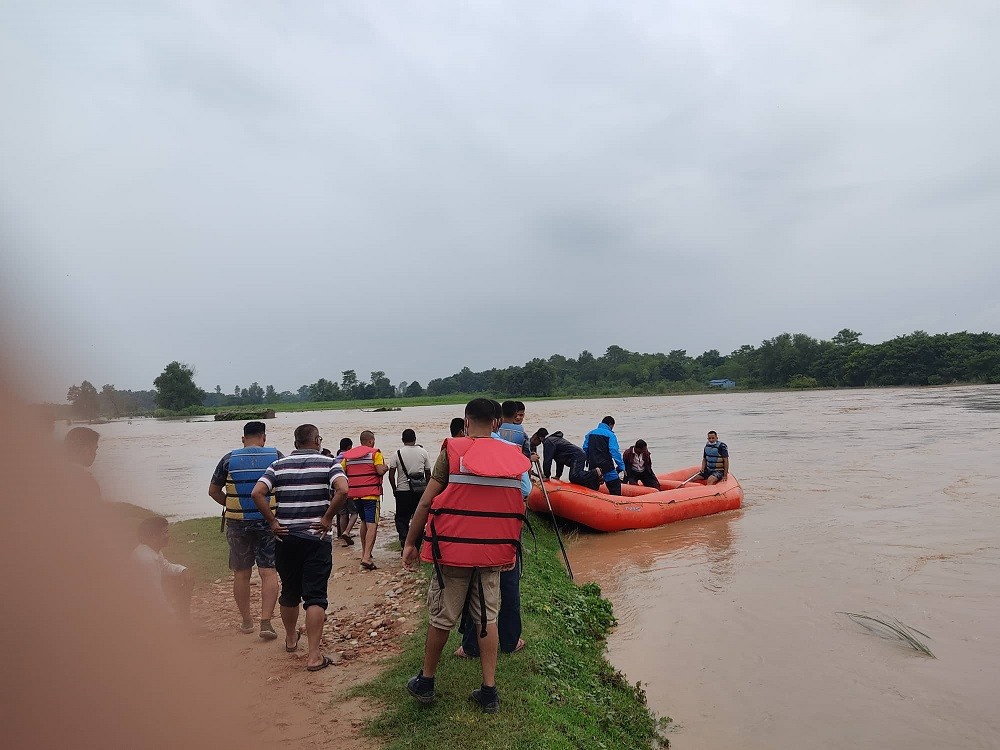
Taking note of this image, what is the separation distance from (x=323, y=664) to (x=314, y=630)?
0.35 m

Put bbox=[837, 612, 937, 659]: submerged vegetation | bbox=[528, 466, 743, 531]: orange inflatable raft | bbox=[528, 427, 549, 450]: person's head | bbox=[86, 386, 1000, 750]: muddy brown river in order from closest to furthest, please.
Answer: bbox=[86, 386, 1000, 750]: muddy brown river → bbox=[837, 612, 937, 659]: submerged vegetation → bbox=[528, 427, 549, 450]: person's head → bbox=[528, 466, 743, 531]: orange inflatable raft

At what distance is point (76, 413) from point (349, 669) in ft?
12.2

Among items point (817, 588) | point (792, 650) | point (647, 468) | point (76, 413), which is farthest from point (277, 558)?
point (647, 468)

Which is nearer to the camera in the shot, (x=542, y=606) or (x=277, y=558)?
(x=277, y=558)

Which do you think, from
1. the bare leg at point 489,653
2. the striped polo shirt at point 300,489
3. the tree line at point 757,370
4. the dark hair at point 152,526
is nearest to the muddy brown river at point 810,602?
the dark hair at point 152,526

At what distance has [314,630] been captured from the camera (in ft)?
15.6

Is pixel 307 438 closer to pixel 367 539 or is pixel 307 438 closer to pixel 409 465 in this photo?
pixel 409 465

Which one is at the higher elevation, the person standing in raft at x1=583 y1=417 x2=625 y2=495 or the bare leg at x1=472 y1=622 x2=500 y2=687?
the person standing in raft at x1=583 y1=417 x2=625 y2=495

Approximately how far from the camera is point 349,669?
15.9 ft

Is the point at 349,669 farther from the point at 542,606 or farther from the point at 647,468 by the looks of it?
the point at 647,468

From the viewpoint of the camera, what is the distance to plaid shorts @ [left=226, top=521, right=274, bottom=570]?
17.7 feet

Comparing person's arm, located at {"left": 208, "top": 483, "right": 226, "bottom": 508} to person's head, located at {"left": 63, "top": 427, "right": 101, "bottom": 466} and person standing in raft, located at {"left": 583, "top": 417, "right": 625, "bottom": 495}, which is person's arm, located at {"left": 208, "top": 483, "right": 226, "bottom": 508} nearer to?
person's head, located at {"left": 63, "top": 427, "right": 101, "bottom": 466}

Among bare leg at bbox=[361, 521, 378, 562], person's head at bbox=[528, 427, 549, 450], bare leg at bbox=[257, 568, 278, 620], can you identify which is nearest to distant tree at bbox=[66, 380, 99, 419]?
bare leg at bbox=[257, 568, 278, 620]

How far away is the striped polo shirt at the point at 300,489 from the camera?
4691 mm
